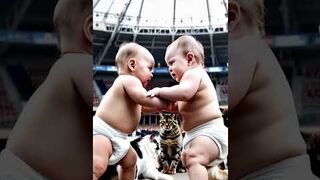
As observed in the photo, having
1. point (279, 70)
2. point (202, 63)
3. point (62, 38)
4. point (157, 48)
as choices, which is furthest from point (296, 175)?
point (62, 38)

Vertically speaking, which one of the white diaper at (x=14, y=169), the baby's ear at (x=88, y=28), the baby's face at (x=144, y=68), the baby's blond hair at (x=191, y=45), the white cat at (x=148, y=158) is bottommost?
the white diaper at (x=14, y=169)

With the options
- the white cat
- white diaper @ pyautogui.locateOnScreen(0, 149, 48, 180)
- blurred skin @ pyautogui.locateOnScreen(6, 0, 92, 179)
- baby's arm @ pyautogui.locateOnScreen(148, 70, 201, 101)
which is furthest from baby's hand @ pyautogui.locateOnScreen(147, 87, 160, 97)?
white diaper @ pyautogui.locateOnScreen(0, 149, 48, 180)

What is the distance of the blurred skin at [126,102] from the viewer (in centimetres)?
177

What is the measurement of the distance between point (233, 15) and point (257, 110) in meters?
0.38

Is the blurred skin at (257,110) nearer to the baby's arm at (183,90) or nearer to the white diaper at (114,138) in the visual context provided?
the baby's arm at (183,90)

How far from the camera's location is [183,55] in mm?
1782

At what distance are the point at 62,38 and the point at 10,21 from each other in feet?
0.75

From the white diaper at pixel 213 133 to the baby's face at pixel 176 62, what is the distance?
0.19 m

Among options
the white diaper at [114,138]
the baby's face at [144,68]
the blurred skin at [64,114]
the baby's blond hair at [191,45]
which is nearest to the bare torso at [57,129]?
the blurred skin at [64,114]

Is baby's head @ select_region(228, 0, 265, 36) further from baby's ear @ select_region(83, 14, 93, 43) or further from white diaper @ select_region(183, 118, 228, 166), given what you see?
baby's ear @ select_region(83, 14, 93, 43)

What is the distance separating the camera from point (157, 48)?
69.8 inches

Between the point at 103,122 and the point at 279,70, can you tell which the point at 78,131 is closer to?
the point at 103,122

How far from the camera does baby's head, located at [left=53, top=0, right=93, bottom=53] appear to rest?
194 centimetres

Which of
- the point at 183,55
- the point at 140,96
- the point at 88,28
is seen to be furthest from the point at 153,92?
the point at 88,28
